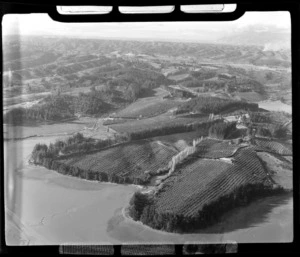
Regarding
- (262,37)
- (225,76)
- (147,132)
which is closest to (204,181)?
(147,132)

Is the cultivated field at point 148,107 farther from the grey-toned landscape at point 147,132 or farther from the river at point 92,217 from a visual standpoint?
the river at point 92,217

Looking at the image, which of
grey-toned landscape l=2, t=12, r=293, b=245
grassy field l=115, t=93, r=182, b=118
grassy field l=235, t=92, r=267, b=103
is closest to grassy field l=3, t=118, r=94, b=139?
grey-toned landscape l=2, t=12, r=293, b=245

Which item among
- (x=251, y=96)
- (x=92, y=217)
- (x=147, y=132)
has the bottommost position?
(x=92, y=217)

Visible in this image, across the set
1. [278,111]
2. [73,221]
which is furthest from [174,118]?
[73,221]

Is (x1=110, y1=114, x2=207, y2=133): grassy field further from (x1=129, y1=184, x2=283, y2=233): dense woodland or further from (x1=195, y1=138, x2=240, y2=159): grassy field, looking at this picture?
(x1=129, y1=184, x2=283, y2=233): dense woodland

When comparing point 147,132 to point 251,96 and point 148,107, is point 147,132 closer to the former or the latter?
point 148,107

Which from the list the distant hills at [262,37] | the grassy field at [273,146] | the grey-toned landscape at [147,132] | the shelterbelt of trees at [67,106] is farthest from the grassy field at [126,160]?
the distant hills at [262,37]

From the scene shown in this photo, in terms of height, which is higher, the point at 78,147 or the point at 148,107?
the point at 148,107
